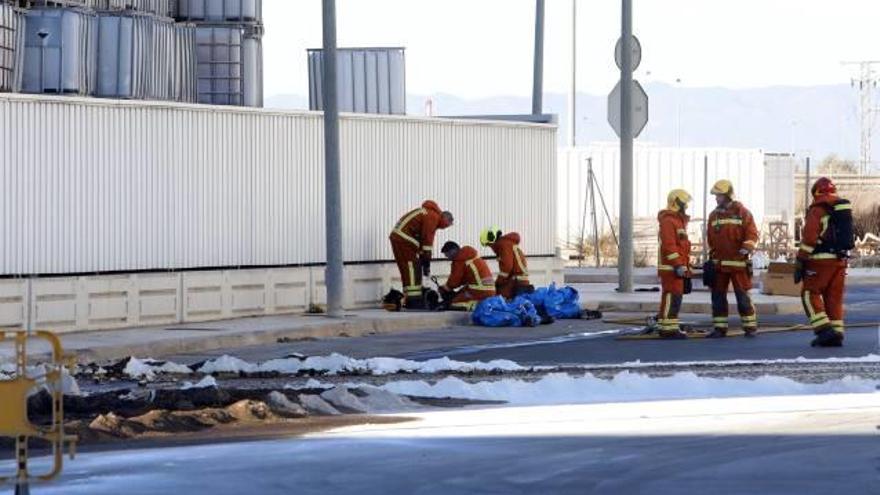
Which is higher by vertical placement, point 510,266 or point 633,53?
point 633,53

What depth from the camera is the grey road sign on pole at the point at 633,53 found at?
1369 inches

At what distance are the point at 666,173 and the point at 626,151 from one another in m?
32.1

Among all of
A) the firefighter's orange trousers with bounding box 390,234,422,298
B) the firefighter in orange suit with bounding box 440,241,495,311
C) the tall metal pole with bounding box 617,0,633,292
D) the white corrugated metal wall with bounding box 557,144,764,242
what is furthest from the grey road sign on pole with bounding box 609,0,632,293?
the white corrugated metal wall with bounding box 557,144,764,242

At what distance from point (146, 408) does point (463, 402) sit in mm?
2732

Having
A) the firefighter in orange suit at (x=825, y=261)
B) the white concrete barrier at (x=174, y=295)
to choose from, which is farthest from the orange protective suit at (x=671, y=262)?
the white concrete barrier at (x=174, y=295)

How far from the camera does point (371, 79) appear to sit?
34.5 metres

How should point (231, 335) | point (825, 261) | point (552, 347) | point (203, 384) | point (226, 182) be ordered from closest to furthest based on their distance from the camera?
1. point (203, 384)
2. point (825, 261)
3. point (552, 347)
4. point (231, 335)
5. point (226, 182)

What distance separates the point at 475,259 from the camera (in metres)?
29.3

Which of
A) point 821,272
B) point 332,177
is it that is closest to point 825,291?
point 821,272

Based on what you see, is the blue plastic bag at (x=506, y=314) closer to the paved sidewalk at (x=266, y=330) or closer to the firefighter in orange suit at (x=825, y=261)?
the paved sidewalk at (x=266, y=330)

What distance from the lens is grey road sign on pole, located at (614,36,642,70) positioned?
3478cm

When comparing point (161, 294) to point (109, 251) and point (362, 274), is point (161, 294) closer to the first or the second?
point (109, 251)

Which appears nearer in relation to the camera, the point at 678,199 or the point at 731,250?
the point at 731,250

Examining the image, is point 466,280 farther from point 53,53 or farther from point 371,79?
point 53,53
